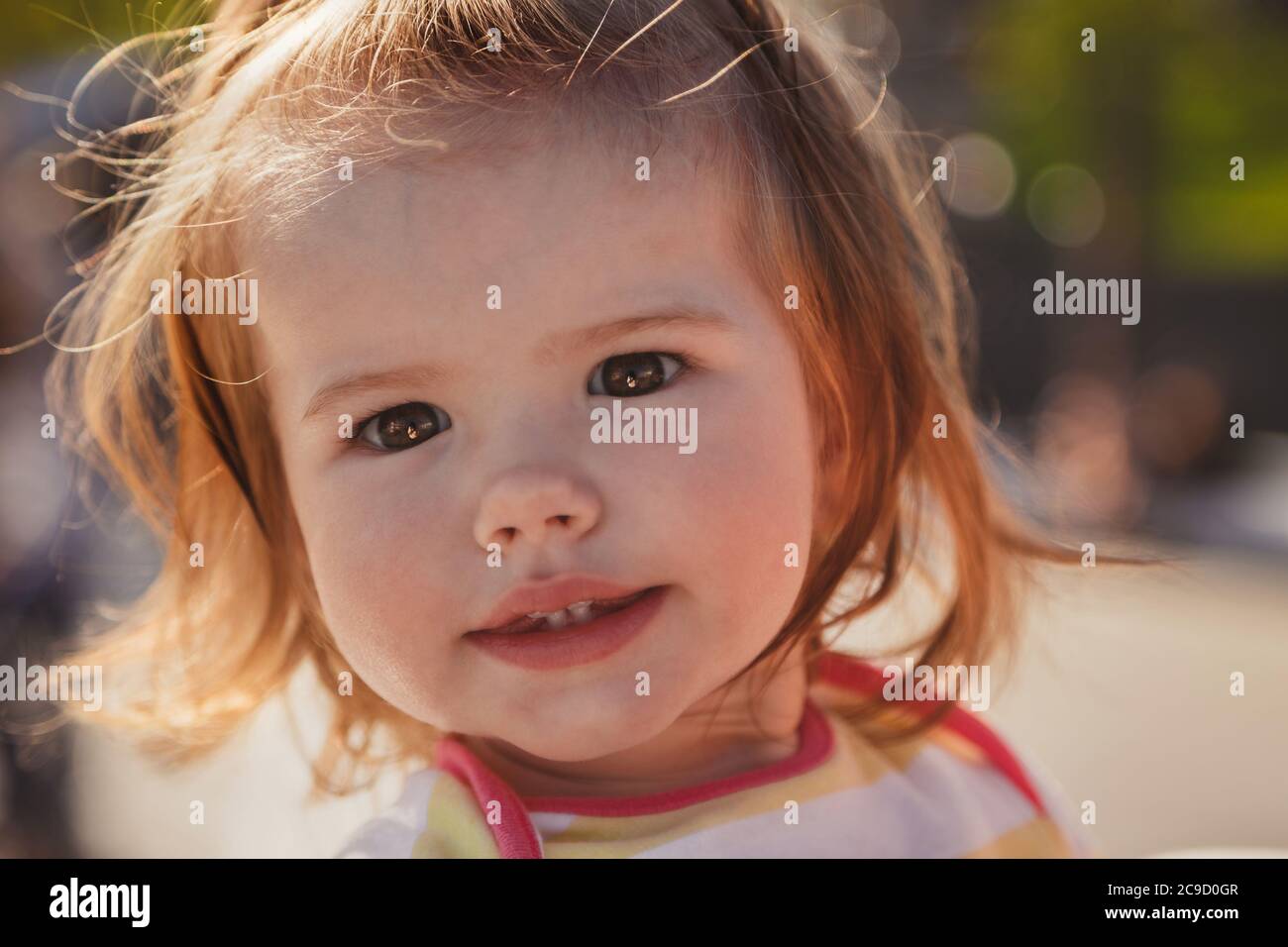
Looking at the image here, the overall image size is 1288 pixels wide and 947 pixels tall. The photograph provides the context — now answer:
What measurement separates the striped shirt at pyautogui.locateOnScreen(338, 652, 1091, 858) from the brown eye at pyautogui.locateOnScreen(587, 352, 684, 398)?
33 centimetres

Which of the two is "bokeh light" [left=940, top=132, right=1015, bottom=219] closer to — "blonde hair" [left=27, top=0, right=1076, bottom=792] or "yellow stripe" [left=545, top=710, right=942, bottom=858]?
"blonde hair" [left=27, top=0, right=1076, bottom=792]

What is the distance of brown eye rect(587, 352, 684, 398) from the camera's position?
88 centimetres

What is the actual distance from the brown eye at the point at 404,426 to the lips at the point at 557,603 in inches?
5.5

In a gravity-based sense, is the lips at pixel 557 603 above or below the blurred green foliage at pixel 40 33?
below

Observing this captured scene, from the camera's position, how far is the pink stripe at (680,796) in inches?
38.5

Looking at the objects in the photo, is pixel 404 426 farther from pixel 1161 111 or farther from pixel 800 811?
pixel 1161 111

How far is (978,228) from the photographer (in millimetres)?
7613

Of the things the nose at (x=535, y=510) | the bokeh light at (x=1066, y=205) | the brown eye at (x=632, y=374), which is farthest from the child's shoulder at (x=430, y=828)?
the bokeh light at (x=1066, y=205)

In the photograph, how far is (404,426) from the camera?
36.0 inches

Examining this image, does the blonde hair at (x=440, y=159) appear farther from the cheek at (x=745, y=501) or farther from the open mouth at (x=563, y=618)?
the open mouth at (x=563, y=618)

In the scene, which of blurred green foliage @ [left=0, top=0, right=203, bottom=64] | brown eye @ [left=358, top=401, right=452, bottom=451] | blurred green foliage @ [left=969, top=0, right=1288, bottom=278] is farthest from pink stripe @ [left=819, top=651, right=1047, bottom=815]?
blurred green foliage @ [left=969, top=0, right=1288, bottom=278]
